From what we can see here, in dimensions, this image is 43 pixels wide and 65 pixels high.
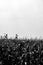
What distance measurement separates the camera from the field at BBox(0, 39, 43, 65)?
19.1 feet

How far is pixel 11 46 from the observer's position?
639cm

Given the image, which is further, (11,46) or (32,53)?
(11,46)

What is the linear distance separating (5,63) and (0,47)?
764 millimetres

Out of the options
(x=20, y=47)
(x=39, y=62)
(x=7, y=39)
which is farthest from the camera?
(x=7, y=39)

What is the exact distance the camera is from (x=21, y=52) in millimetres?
6125

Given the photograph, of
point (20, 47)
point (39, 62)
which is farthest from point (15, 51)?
point (39, 62)

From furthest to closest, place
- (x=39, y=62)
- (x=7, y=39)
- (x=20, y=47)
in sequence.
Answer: (x=7, y=39), (x=20, y=47), (x=39, y=62)

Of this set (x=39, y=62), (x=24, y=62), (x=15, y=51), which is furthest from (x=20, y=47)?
(x=39, y=62)

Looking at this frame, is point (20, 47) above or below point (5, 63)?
above

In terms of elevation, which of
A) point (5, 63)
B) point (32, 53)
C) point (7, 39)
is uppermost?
point (7, 39)

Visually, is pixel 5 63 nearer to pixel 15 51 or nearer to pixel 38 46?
pixel 15 51

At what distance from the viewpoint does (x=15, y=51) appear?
20.6 ft

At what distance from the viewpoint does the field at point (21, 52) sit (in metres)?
5.83

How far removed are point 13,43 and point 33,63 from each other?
1.28m
